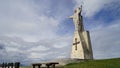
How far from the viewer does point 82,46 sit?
3894cm

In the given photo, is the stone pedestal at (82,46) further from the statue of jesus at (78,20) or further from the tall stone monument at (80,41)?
the statue of jesus at (78,20)

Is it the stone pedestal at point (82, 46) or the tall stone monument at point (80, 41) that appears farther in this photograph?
the tall stone monument at point (80, 41)

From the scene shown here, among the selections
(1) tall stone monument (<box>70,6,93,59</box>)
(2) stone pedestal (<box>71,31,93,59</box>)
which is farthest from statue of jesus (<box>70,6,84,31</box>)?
(2) stone pedestal (<box>71,31,93,59</box>)

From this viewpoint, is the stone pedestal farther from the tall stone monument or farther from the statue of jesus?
the statue of jesus

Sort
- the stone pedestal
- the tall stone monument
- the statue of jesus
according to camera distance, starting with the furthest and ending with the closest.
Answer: the statue of jesus < the tall stone monument < the stone pedestal

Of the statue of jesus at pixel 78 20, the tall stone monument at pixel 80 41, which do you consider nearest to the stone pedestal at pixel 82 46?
the tall stone monument at pixel 80 41

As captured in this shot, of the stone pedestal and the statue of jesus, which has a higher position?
the statue of jesus

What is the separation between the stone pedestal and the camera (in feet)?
127

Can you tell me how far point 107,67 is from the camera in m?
25.8

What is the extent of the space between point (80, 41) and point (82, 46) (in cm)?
122

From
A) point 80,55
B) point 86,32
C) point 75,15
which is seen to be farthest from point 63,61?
point 75,15

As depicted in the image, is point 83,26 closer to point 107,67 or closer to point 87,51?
point 87,51

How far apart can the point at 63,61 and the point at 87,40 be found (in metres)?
7.65

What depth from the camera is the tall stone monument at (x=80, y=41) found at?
38875 millimetres
